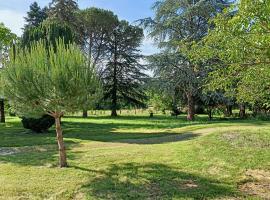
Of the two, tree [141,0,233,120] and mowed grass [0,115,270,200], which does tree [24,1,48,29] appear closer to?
tree [141,0,233,120]

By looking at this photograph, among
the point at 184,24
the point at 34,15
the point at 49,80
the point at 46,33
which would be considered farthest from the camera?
the point at 34,15

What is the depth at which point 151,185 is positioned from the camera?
25.9ft

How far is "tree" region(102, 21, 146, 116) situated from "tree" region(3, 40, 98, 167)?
96.3ft

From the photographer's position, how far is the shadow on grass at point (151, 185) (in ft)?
23.8

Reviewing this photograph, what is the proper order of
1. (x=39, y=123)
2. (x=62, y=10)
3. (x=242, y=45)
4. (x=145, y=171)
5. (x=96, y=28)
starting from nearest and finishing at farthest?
(x=242, y=45) < (x=145, y=171) < (x=39, y=123) < (x=62, y=10) < (x=96, y=28)

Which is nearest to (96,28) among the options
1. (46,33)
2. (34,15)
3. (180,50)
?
(34,15)

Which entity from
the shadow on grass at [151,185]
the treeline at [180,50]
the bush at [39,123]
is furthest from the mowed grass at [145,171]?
the bush at [39,123]

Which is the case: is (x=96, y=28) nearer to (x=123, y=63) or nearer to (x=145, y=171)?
(x=123, y=63)

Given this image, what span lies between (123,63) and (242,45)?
32.7 metres

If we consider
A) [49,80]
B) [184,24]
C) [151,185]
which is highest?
[184,24]

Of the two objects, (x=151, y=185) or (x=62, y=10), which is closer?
(x=151, y=185)

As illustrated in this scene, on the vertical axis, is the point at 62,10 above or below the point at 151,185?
above

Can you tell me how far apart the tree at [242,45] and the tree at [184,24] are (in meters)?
18.1

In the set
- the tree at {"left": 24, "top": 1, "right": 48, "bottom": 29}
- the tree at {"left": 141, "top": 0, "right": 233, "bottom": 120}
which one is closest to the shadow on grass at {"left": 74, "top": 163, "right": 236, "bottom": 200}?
the tree at {"left": 141, "top": 0, "right": 233, "bottom": 120}
